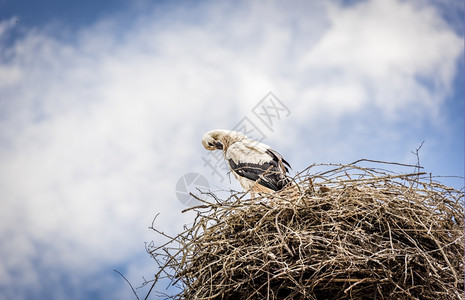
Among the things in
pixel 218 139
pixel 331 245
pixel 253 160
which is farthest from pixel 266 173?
pixel 331 245

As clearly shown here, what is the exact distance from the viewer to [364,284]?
3076 mm

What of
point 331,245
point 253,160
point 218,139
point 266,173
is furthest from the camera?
point 218,139

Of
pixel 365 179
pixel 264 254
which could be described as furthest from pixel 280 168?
pixel 264 254

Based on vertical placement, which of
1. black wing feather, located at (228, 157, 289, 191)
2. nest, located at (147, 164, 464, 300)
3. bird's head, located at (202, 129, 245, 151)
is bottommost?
nest, located at (147, 164, 464, 300)

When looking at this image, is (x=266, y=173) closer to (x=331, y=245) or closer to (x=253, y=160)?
(x=253, y=160)

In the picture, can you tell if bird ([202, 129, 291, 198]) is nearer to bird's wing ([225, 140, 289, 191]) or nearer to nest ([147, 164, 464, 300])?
bird's wing ([225, 140, 289, 191])

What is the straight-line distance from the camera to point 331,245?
3133mm

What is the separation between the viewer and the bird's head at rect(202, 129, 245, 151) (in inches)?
250

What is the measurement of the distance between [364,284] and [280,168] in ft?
8.77

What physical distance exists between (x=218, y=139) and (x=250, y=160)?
0.80m

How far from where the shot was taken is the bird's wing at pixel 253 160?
5.66 meters

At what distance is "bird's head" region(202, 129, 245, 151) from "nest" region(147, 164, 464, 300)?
2648mm

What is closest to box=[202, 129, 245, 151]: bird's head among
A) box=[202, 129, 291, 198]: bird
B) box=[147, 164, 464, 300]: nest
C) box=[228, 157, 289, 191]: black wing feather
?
box=[202, 129, 291, 198]: bird

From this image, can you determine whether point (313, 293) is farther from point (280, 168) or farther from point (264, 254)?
point (280, 168)
